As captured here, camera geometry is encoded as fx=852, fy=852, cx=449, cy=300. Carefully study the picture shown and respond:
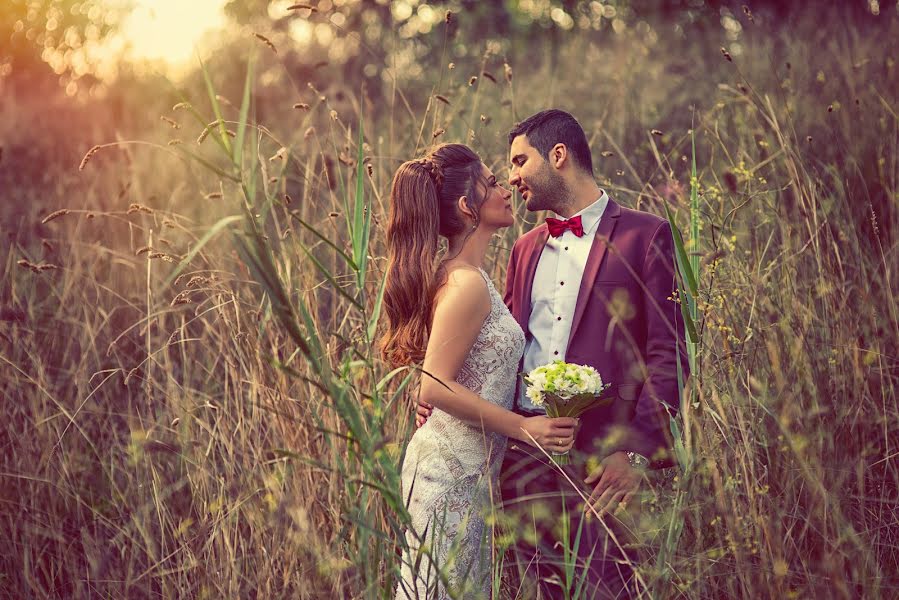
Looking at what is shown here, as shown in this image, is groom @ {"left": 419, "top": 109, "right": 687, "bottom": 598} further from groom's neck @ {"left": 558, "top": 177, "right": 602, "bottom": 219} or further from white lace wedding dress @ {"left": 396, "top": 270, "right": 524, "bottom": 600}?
white lace wedding dress @ {"left": 396, "top": 270, "right": 524, "bottom": 600}

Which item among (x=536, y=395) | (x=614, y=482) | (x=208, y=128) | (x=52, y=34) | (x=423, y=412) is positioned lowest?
(x=614, y=482)

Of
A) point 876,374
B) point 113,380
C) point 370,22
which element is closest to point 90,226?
point 113,380

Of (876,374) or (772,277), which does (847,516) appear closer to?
(876,374)

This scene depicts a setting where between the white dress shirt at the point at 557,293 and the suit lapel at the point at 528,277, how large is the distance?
0.02 meters

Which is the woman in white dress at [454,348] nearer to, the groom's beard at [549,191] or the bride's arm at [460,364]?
the bride's arm at [460,364]

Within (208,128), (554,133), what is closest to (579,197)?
(554,133)

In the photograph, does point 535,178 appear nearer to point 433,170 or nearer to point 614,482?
point 433,170

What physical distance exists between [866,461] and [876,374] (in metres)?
0.50

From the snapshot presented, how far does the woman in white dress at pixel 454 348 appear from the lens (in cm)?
278

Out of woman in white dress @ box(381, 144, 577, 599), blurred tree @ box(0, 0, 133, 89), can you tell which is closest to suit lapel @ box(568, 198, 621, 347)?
woman in white dress @ box(381, 144, 577, 599)

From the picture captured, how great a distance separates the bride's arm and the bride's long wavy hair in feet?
0.35

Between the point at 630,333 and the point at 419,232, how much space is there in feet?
2.62

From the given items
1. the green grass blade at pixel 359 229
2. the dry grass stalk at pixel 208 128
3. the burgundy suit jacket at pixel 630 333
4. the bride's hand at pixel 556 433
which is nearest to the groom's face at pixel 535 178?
the burgundy suit jacket at pixel 630 333

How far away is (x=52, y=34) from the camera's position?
6238 millimetres
